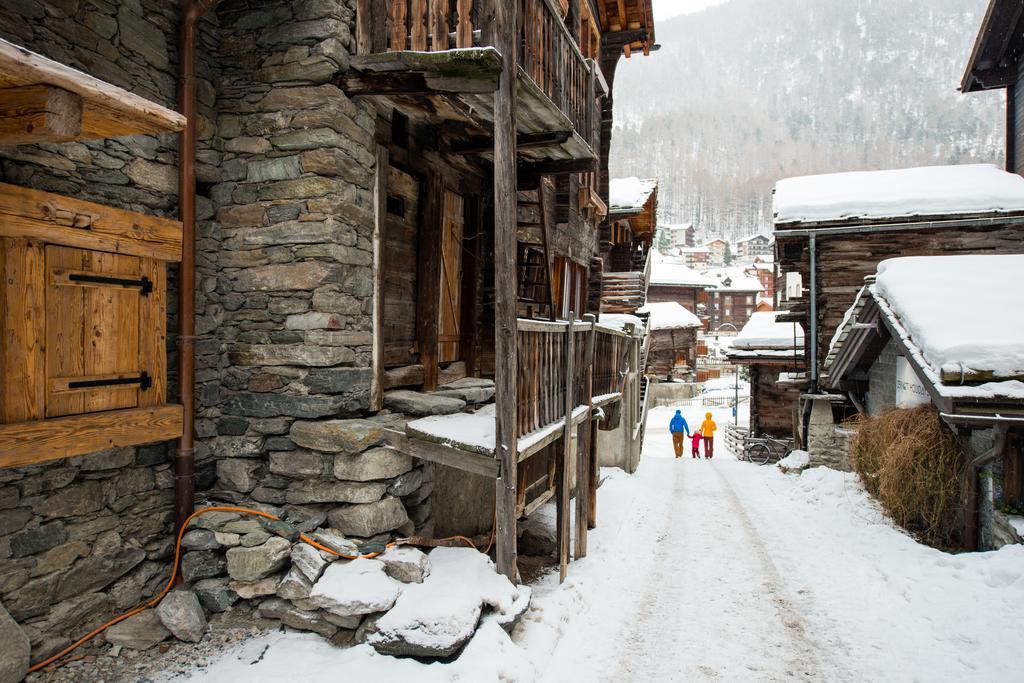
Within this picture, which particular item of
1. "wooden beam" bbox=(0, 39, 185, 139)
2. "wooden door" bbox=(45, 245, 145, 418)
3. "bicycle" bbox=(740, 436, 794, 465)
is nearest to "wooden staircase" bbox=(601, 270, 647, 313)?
"bicycle" bbox=(740, 436, 794, 465)

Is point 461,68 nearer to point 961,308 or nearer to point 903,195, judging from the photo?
point 961,308

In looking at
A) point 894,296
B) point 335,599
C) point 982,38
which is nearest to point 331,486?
point 335,599

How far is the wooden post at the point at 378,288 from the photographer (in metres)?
6.02

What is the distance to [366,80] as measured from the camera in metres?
5.53

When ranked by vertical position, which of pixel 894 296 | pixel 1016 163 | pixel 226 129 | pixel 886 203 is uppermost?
pixel 1016 163

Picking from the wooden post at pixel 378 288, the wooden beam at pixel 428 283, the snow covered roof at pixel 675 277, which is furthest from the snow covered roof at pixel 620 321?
the snow covered roof at pixel 675 277

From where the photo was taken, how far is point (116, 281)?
494 centimetres

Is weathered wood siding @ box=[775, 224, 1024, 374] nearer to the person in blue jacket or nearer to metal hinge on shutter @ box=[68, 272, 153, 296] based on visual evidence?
the person in blue jacket

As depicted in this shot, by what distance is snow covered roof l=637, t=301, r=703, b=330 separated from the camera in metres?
36.3

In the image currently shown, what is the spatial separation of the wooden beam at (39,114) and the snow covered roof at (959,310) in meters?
7.88

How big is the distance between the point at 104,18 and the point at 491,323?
5271mm

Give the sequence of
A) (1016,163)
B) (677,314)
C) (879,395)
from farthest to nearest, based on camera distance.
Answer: (677,314), (1016,163), (879,395)

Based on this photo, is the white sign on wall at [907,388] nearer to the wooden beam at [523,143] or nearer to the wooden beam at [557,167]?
the wooden beam at [557,167]

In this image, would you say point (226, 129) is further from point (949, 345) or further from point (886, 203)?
point (886, 203)
